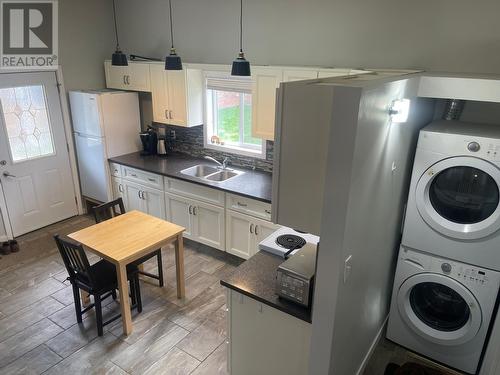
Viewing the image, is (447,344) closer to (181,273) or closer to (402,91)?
(402,91)

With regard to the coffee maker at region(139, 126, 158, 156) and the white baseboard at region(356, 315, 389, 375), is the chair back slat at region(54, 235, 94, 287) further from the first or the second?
the coffee maker at region(139, 126, 158, 156)

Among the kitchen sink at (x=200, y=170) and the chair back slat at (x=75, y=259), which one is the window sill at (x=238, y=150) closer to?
the kitchen sink at (x=200, y=170)

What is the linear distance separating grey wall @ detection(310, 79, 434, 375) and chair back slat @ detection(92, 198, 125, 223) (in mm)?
2308

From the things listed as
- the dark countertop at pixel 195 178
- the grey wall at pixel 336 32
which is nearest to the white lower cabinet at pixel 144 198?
the dark countertop at pixel 195 178

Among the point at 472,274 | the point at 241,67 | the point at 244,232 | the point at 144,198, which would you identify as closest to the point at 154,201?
the point at 144,198

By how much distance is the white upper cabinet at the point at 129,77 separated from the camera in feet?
14.5

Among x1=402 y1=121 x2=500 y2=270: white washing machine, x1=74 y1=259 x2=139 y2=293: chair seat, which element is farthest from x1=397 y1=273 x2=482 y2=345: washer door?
x1=74 y1=259 x2=139 y2=293: chair seat

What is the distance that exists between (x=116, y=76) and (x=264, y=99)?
7.65ft

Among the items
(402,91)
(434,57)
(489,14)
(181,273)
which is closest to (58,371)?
(181,273)

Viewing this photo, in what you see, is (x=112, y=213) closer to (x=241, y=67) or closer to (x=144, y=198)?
(x=144, y=198)

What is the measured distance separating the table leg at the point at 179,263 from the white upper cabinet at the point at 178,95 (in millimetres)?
1614

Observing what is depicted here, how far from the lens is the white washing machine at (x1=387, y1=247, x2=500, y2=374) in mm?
2473

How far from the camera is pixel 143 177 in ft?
14.4

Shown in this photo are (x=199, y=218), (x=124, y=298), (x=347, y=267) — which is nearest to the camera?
(x=347, y=267)
